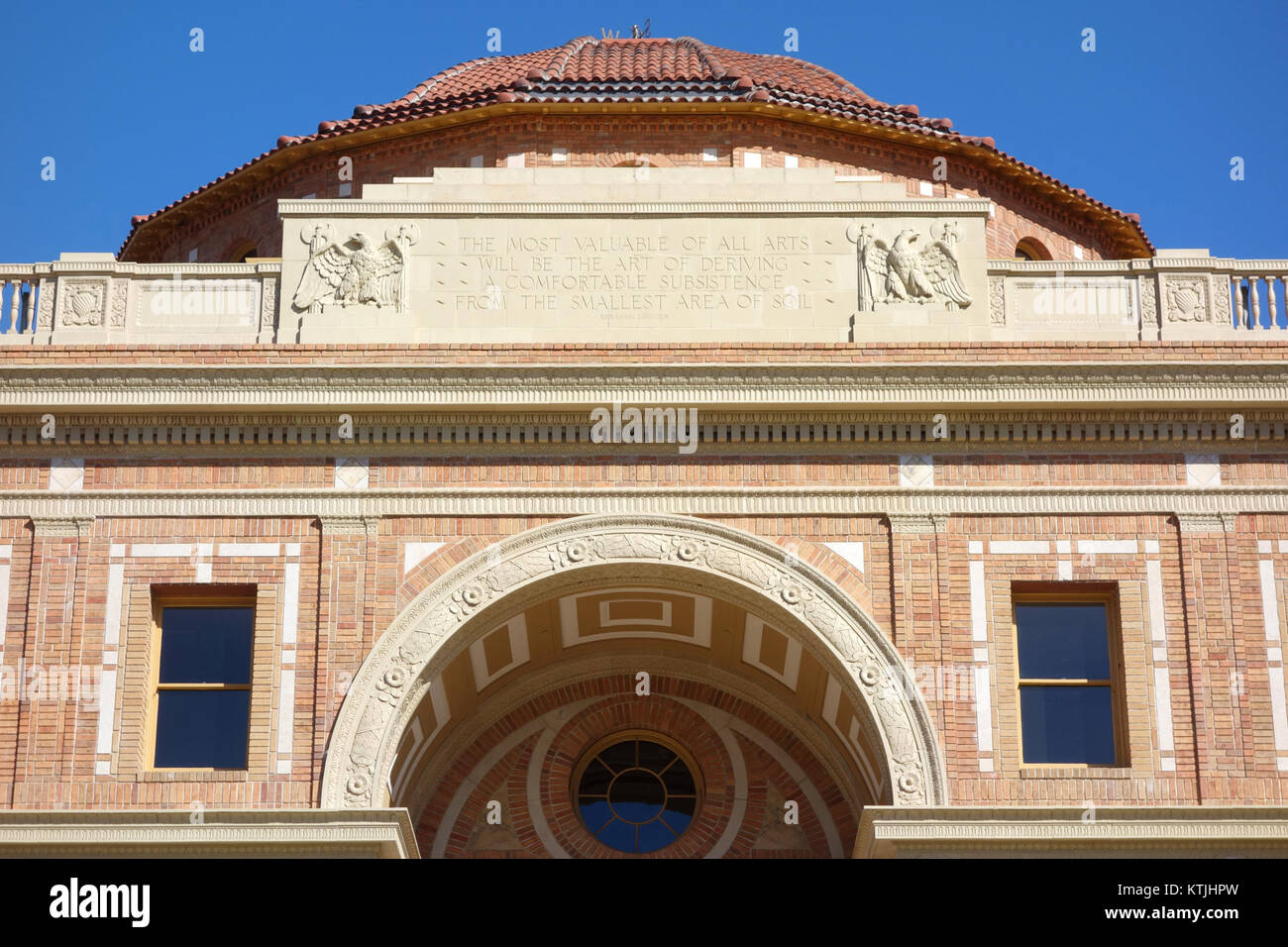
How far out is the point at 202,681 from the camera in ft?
74.4

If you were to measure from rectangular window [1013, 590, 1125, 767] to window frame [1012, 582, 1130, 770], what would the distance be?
0.01m

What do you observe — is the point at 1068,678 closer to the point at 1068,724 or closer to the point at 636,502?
the point at 1068,724

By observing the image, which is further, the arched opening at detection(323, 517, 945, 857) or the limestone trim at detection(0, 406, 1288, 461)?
the limestone trim at detection(0, 406, 1288, 461)

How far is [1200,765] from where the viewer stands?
21797mm

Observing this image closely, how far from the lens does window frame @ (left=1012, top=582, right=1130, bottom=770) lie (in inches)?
872

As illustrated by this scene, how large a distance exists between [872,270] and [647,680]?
5.99 metres

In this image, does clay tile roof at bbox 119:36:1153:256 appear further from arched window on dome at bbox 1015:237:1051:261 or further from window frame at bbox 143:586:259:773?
window frame at bbox 143:586:259:773

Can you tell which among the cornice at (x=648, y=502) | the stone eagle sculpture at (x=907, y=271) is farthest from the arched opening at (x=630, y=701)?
the stone eagle sculpture at (x=907, y=271)

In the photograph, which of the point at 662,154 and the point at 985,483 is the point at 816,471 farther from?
the point at 662,154

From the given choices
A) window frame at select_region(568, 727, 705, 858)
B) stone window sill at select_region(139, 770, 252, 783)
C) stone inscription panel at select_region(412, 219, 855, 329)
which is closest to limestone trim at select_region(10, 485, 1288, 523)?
stone inscription panel at select_region(412, 219, 855, 329)

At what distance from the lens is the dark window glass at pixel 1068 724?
2230cm

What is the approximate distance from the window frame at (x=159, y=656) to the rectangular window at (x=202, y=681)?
0.01 metres

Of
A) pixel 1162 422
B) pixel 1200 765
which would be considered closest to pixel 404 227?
pixel 1162 422

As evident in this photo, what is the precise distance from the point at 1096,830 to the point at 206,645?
982cm
